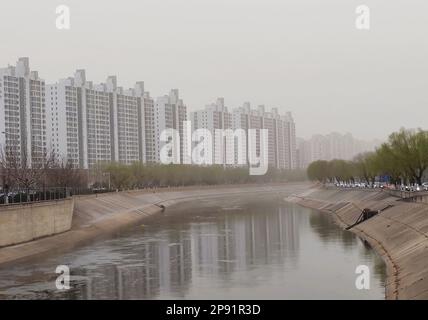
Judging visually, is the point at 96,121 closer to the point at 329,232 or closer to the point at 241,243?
the point at 329,232

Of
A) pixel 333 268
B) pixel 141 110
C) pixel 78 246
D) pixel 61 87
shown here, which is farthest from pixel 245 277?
pixel 141 110

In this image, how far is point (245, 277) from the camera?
2961 cm

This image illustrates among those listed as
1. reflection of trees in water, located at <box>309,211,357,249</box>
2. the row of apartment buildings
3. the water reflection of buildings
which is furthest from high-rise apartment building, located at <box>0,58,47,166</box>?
the water reflection of buildings

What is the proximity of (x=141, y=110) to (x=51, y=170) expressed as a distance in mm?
65820

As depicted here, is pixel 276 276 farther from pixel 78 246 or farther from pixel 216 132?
pixel 216 132

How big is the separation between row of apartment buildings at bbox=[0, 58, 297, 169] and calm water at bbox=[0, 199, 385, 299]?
44.8 metres

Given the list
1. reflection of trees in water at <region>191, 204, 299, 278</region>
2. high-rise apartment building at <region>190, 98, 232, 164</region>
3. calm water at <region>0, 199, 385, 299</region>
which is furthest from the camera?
high-rise apartment building at <region>190, 98, 232, 164</region>

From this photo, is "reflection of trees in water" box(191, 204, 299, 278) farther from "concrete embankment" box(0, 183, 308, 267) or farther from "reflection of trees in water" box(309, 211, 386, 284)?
"concrete embankment" box(0, 183, 308, 267)

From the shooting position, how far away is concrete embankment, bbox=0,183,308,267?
39.1 m

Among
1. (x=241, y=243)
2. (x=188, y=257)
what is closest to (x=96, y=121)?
(x=241, y=243)

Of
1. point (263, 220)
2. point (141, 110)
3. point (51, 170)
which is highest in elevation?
point (141, 110)

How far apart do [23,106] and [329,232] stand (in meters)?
72.5

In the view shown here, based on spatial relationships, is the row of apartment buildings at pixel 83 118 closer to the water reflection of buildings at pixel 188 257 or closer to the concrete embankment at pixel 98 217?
the concrete embankment at pixel 98 217

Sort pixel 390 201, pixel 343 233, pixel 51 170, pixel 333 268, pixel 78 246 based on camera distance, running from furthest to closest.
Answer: pixel 51 170
pixel 390 201
pixel 343 233
pixel 78 246
pixel 333 268
